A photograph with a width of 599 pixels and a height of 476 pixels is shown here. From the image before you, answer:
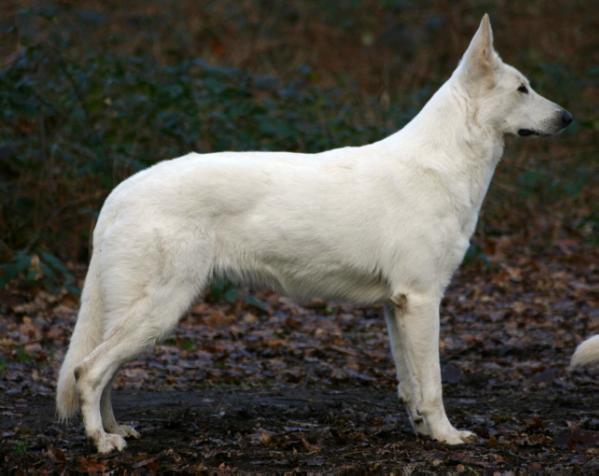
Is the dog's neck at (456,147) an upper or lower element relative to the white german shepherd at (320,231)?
upper

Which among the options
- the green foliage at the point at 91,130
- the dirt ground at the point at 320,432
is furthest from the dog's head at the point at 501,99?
the green foliage at the point at 91,130

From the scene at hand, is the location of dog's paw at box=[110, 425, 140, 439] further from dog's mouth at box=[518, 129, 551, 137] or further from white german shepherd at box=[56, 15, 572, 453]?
dog's mouth at box=[518, 129, 551, 137]

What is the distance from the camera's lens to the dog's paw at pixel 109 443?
16.6ft

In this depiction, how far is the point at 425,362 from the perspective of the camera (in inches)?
214

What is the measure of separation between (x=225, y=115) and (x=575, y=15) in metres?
10.6

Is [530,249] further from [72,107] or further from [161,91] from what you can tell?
[72,107]

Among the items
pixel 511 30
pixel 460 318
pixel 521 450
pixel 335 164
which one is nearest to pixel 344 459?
pixel 521 450

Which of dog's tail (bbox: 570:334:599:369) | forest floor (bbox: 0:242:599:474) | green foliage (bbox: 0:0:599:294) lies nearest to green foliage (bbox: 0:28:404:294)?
green foliage (bbox: 0:0:599:294)

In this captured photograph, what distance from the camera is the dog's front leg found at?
5.39 m

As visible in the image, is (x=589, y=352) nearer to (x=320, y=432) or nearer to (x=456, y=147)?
(x=456, y=147)

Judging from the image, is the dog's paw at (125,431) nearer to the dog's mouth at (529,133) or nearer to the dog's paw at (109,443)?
the dog's paw at (109,443)

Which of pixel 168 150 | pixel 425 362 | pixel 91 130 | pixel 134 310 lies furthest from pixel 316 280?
pixel 168 150

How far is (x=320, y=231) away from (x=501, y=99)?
1.34 m

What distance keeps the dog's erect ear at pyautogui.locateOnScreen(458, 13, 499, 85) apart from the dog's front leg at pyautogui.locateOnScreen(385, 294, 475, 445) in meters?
1.34
